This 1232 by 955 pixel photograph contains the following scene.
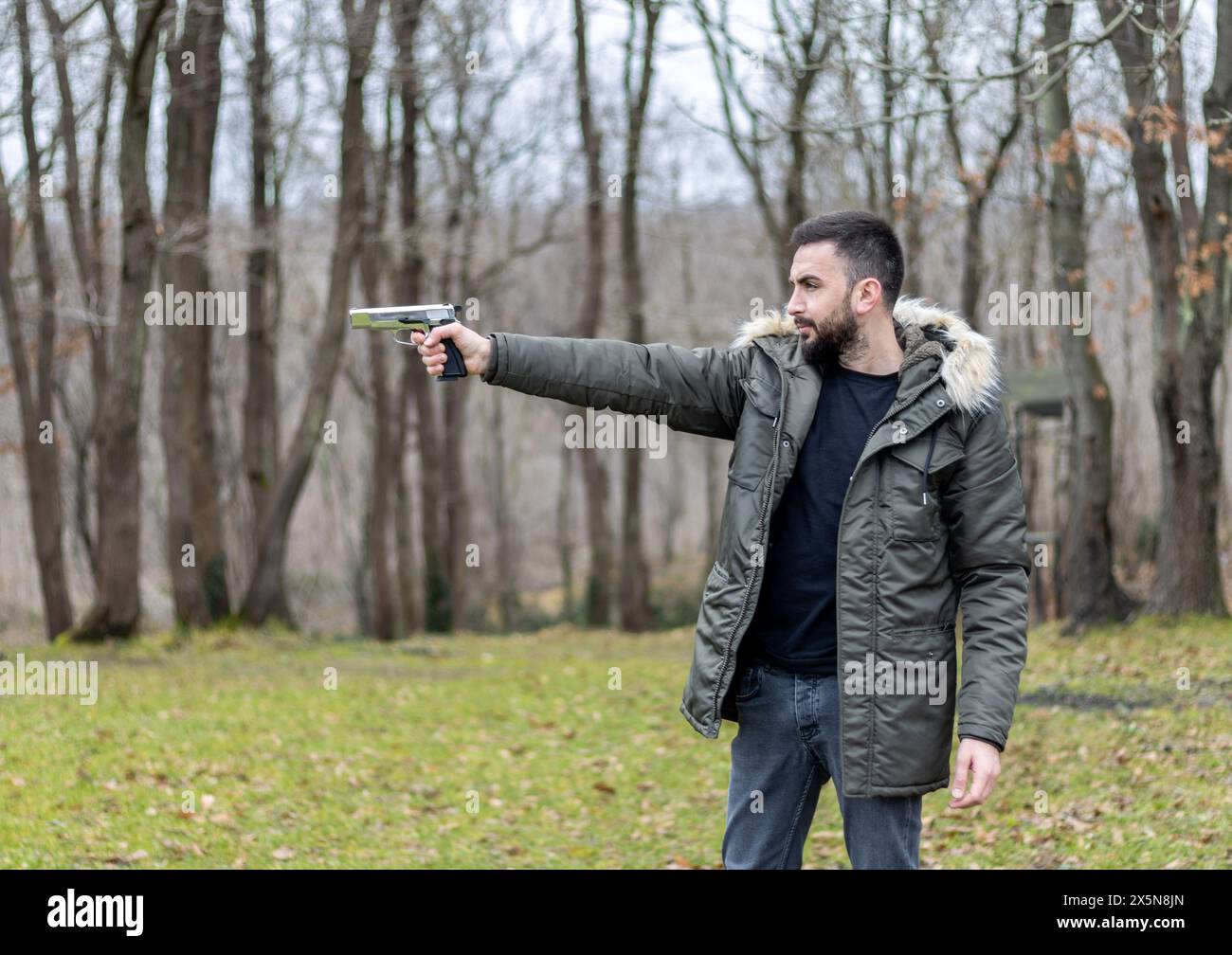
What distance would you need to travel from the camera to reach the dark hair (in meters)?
3.99

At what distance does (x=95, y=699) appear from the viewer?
12.3 m

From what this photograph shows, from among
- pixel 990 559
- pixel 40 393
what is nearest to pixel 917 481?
pixel 990 559

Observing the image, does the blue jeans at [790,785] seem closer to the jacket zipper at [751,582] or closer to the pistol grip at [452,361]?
the jacket zipper at [751,582]

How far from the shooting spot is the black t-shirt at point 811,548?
154 inches

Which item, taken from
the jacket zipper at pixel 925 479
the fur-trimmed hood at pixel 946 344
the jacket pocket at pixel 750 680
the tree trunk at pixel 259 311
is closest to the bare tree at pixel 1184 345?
the fur-trimmed hood at pixel 946 344

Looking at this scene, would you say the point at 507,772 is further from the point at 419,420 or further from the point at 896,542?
the point at 419,420

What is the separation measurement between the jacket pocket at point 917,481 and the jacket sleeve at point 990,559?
0.06 m

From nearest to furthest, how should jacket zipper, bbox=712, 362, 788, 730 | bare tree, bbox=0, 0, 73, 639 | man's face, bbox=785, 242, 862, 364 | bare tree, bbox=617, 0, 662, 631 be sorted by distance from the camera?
jacket zipper, bbox=712, 362, 788, 730 → man's face, bbox=785, 242, 862, 364 → bare tree, bbox=0, 0, 73, 639 → bare tree, bbox=617, 0, 662, 631

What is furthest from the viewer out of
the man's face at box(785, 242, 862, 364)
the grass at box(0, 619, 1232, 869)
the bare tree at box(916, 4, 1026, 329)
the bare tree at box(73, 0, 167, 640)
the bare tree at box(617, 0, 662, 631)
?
the bare tree at box(617, 0, 662, 631)

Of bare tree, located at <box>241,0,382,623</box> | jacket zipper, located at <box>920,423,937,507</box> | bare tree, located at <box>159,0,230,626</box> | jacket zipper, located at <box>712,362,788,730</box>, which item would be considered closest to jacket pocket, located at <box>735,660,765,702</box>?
jacket zipper, located at <box>712,362,788,730</box>

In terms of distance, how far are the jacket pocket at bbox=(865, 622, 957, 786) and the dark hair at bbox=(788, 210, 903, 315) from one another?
106 centimetres

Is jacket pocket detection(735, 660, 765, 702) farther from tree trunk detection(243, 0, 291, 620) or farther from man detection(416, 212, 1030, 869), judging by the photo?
tree trunk detection(243, 0, 291, 620)

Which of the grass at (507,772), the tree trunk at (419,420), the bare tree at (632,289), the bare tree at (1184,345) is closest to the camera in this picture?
the grass at (507,772)
